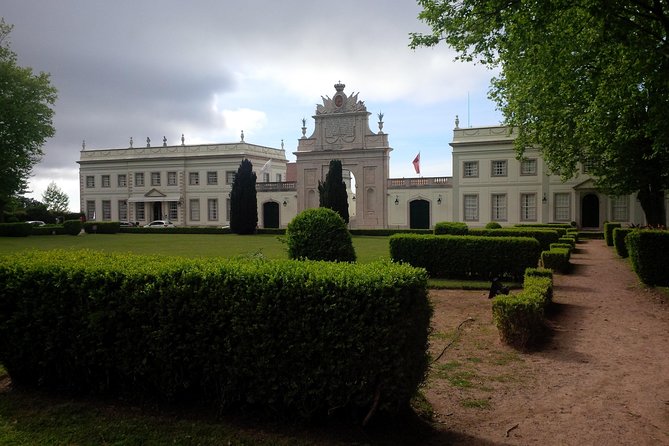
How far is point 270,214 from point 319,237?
132ft

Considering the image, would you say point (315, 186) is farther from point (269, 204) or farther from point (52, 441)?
point (52, 441)

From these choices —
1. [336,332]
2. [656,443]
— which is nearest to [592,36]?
[656,443]

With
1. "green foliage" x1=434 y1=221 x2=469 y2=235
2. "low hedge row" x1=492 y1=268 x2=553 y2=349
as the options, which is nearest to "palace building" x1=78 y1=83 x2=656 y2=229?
"green foliage" x1=434 y1=221 x2=469 y2=235

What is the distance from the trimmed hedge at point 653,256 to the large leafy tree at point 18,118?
37.7 m

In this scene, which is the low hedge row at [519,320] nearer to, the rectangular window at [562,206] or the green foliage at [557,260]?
the green foliage at [557,260]

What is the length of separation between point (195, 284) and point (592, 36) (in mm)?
9804

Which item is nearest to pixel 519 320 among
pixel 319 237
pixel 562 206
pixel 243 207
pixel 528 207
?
pixel 319 237

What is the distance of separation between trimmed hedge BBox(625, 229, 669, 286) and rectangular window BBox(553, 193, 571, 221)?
28.2 m

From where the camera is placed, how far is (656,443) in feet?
13.3

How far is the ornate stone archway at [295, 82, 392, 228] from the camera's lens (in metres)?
44.6

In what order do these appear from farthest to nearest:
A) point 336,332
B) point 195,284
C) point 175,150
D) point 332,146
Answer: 1. point 175,150
2. point 332,146
3. point 195,284
4. point 336,332

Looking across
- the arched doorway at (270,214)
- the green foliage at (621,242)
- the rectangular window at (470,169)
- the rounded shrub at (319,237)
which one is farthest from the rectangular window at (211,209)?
→ the rounded shrub at (319,237)

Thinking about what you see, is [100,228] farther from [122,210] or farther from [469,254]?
[469,254]

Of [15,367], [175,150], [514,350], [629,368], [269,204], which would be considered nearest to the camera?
[15,367]
